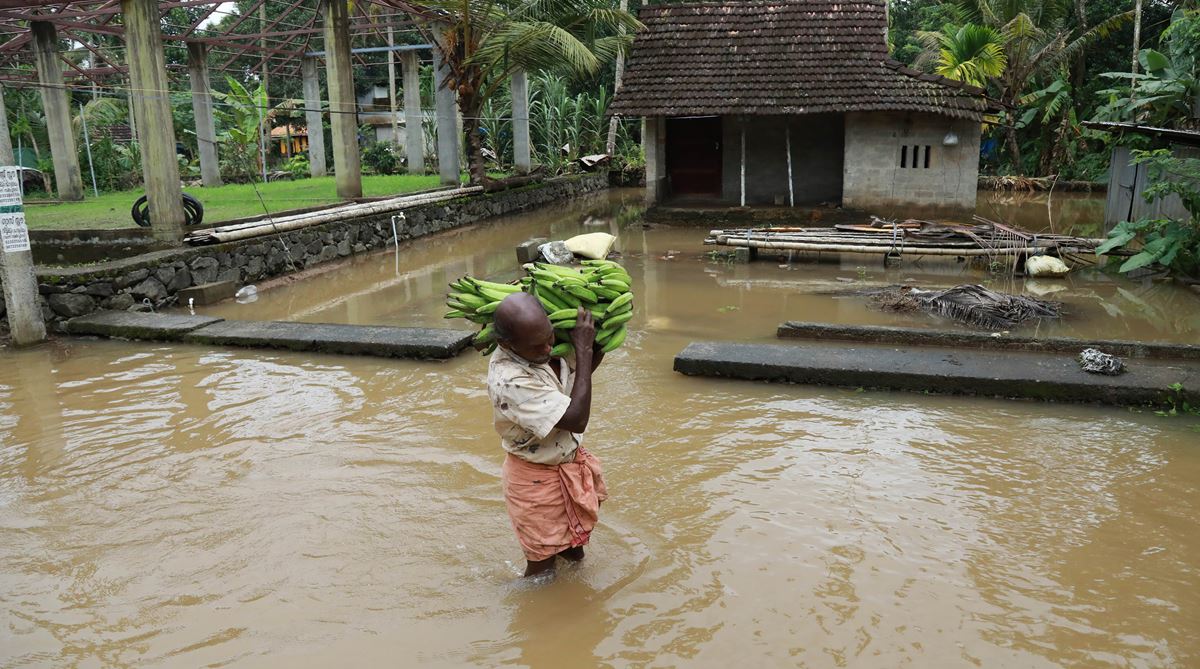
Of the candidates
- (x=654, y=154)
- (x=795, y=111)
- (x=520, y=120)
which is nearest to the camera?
(x=795, y=111)

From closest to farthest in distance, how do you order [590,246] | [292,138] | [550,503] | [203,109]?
[550,503] → [590,246] → [203,109] → [292,138]

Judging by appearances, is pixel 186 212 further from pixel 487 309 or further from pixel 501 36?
pixel 487 309

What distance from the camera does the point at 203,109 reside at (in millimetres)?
20250

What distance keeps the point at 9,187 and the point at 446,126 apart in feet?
38.7

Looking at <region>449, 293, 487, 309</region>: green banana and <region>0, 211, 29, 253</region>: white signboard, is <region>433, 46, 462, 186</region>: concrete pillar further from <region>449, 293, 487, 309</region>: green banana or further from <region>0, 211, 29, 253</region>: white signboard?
<region>449, 293, 487, 309</region>: green banana

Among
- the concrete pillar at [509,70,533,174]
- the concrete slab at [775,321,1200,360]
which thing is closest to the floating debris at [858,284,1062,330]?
the concrete slab at [775,321,1200,360]

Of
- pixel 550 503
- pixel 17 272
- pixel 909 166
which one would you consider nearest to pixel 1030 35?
pixel 909 166

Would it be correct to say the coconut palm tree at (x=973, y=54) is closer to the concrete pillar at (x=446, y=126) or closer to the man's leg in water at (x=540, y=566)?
the concrete pillar at (x=446, y=126)

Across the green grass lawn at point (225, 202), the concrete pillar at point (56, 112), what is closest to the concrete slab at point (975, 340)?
the green grass lawn at point (225, 202)

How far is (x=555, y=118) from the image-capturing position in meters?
28.3

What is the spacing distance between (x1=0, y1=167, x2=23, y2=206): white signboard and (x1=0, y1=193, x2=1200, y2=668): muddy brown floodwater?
5.81 feet

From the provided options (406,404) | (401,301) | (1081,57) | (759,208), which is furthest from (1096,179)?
(406,404)

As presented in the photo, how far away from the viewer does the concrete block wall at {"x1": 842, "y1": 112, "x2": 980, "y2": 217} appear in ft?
54.3

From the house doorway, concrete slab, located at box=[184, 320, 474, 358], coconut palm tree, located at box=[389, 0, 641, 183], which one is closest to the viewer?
concrete slab, located at box=[184, 320, 474, 358]
